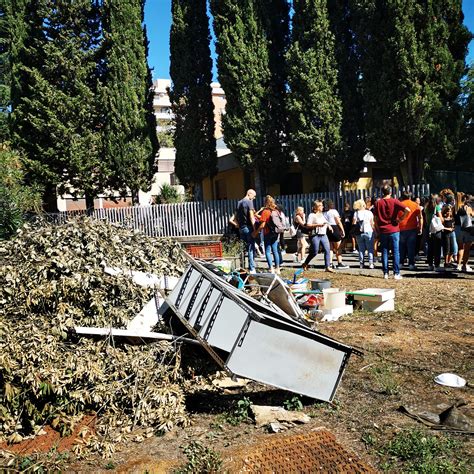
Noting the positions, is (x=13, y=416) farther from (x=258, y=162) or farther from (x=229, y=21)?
(x=229, y=21)

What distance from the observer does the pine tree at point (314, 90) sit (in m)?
18.5

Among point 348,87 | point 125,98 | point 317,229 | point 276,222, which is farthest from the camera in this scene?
point 125,98

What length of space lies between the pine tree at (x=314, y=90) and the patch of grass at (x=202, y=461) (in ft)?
51.7

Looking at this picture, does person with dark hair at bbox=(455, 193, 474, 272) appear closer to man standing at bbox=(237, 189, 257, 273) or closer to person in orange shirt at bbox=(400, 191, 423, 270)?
person in orange shirt at bbox=(400, 191, 423, 270)

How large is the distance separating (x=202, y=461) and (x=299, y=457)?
0.72 meters

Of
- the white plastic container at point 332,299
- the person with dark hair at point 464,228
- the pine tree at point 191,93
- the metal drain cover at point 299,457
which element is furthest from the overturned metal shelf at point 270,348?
the pine tree at point 191,93

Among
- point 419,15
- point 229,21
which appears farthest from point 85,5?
point 419,15

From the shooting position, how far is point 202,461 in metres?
3.71

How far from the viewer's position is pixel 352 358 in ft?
19.0

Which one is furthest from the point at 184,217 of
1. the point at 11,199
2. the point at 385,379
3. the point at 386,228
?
the point at 385,379

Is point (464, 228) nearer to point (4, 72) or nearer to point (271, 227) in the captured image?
point (271, 227)

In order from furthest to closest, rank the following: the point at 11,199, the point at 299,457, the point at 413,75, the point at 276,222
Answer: the point at 413,75 → the point at 11,199 → the point at 276,222 → the point at 299,457

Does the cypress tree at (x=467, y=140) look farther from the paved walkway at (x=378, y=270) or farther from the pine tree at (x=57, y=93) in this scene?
the pine tree at (x=57, y=93)

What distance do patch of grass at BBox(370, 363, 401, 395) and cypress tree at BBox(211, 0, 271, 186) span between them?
14.8 metres
